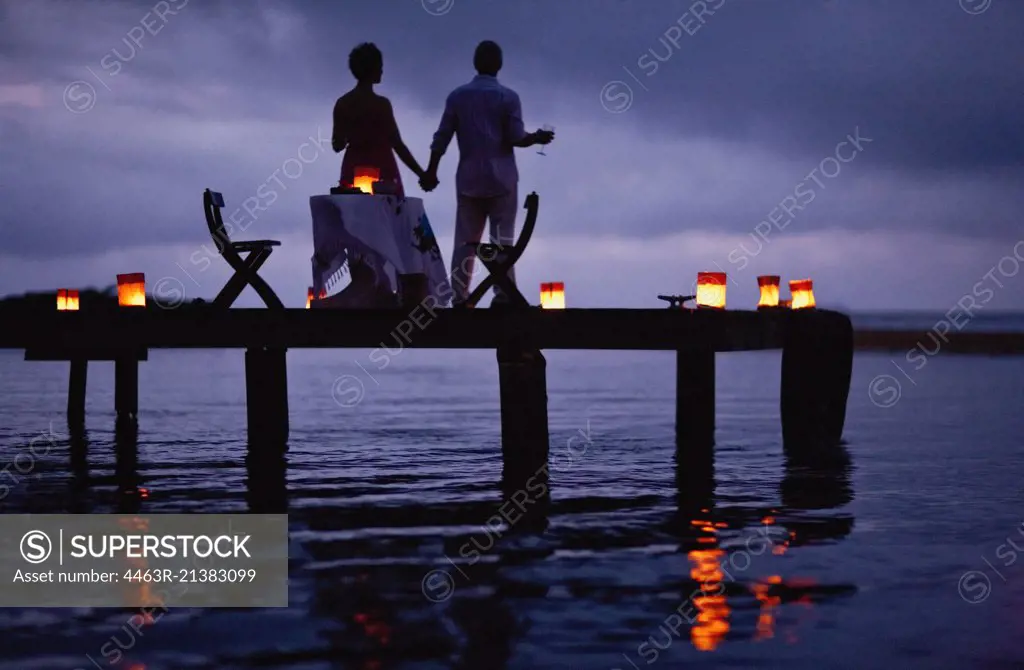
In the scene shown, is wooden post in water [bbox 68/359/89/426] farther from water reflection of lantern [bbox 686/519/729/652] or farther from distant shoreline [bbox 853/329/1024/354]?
distant shoreline [bbox 853/329/1024/354]

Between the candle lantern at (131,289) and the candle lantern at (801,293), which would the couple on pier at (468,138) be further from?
the candle lantern at (801,293)

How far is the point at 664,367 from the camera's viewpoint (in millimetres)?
40250

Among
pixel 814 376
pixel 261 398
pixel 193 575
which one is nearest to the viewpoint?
pixel 193 575

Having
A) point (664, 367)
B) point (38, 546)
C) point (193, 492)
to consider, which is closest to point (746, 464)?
point (193, 492)

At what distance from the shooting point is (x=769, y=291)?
14.1 metres

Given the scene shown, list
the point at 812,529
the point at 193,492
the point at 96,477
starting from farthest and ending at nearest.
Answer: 1. the point at 96,477
2. the point at 193,492
3. the point at 812,529

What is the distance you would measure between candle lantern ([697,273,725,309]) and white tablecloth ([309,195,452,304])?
8.34 feet

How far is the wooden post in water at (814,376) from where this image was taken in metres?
14.1

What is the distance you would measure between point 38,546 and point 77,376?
11.3m

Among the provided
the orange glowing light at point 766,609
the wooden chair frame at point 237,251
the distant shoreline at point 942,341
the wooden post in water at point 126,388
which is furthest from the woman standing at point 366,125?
the distant shoreline at point 942,341

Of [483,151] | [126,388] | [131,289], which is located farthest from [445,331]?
[126,388]

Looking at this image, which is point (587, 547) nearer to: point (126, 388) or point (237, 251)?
point (237, 251)

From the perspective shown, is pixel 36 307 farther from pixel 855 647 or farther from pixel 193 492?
pixel 855 647

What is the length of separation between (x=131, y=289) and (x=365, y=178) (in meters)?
2.50
